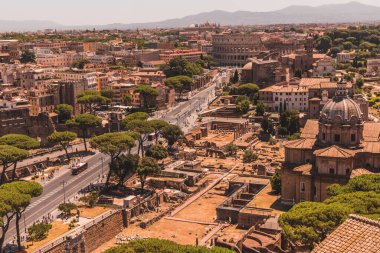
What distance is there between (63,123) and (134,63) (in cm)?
8822

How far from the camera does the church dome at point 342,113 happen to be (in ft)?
186

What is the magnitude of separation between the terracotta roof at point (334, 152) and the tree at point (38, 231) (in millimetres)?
27980

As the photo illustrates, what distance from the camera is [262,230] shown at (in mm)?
49375

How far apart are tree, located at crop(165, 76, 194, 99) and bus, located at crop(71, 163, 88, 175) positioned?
58595 mm

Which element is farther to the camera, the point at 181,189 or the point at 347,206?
the point at 181,189

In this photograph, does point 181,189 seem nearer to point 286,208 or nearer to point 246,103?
point 286,208

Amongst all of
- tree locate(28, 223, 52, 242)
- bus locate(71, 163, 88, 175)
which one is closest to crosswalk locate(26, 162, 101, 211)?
bus locate(71, 163, 88, 175)

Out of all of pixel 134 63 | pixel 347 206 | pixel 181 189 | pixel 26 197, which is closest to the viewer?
pixel 347 206

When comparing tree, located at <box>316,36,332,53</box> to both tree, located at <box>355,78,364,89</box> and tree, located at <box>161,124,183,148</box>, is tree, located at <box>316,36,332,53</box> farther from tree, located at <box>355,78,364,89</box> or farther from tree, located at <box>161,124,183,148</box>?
tree, located at <box>161,124,183,148</box>

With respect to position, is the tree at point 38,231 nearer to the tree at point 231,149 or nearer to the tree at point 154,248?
the tree at point 154,248

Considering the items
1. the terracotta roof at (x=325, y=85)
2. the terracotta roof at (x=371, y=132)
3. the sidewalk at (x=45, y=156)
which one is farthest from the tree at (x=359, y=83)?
the sidewalk at (x=45, y=156)

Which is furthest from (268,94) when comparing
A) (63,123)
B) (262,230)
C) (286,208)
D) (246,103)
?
(262,230)

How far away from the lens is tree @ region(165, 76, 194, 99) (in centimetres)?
13062

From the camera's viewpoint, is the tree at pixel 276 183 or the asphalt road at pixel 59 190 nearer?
the asphalt road at pixel 59 190
